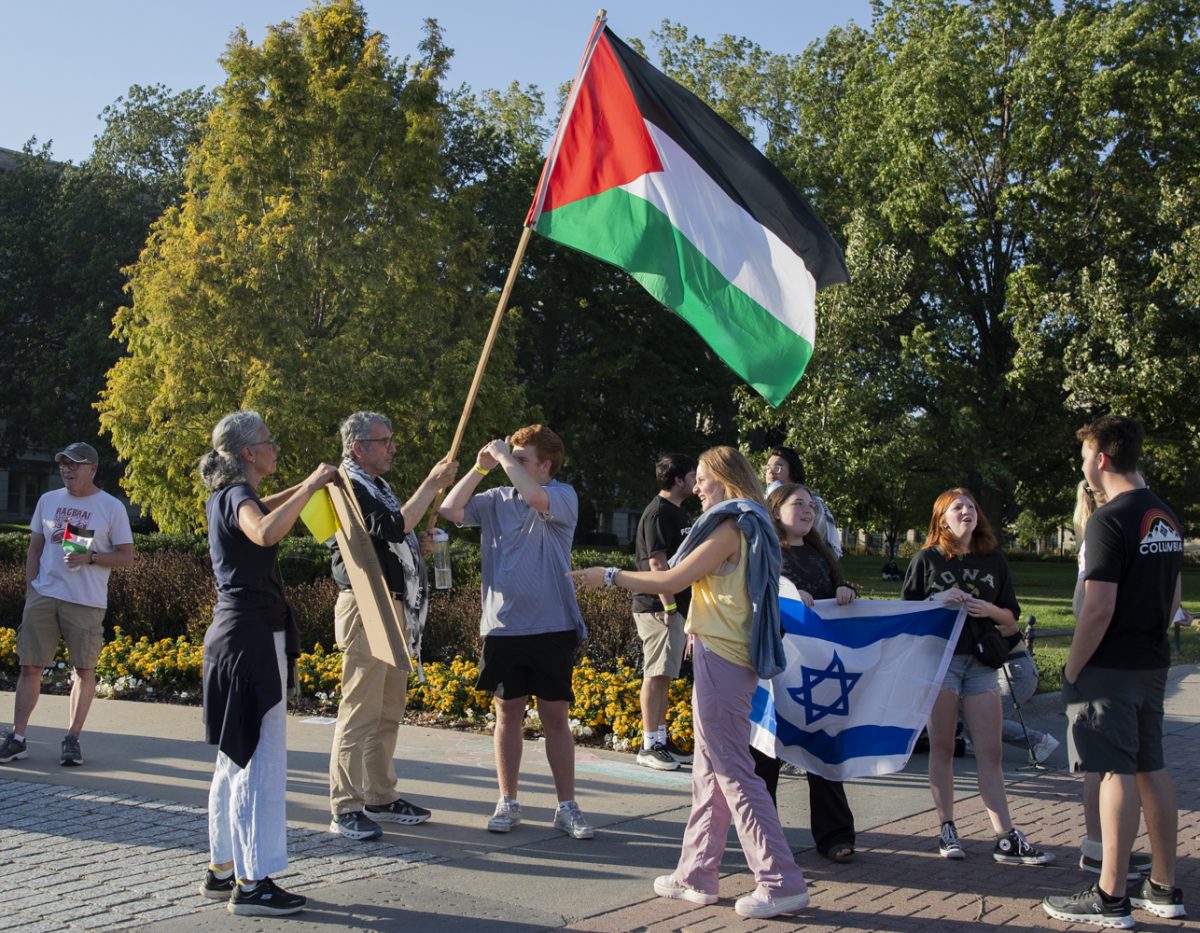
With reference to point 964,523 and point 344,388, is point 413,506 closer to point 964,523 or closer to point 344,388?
point 964,523

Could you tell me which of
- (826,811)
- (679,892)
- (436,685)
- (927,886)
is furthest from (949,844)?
(436,685)

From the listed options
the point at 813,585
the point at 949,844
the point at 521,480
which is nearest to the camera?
the point at 949,844

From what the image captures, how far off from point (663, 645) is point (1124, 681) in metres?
3.42

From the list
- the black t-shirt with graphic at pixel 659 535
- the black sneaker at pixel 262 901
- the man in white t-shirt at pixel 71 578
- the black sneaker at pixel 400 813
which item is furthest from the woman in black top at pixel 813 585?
the man in white t-shirt at pixel 71 578

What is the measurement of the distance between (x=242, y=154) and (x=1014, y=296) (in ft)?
52.8

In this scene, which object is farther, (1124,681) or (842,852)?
(842,852)

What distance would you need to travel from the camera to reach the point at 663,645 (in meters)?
Result: 7.96

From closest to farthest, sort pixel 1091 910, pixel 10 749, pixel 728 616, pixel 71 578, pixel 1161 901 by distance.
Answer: pixel 1091 910 < pixel 1161 901 < pixel 728 616 < pixel 10 749 < pixel 71 578

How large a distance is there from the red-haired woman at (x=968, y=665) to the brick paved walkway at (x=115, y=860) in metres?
2.55

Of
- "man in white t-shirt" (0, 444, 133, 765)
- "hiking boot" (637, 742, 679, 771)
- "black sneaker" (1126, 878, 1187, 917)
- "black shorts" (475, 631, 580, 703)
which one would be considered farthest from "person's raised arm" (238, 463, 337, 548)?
"black sneaker" (1126, 878, 1187, 917)

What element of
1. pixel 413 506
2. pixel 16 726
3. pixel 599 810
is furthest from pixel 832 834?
pixel 16 726

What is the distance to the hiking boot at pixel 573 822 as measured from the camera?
6.09 metres

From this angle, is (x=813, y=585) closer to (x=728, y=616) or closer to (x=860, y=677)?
(x=860, y=677)

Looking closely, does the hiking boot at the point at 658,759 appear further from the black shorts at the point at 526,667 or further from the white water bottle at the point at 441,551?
the white water bottle at the point at 441,551
